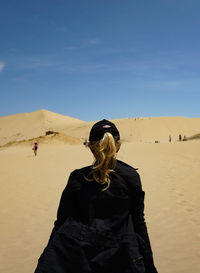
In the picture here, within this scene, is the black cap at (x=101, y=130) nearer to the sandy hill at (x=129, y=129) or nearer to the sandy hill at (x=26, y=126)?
the sandy hill at (x=129, y=129)

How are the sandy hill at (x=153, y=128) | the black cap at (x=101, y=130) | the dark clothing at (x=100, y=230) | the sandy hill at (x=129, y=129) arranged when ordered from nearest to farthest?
1. the dark clothing at (x=100, y=230)
2. the black cap at (x=101, y=130)
3. the sandy hill at (x=153, y=128)
4. the sandy hill at (x=129, y=129)

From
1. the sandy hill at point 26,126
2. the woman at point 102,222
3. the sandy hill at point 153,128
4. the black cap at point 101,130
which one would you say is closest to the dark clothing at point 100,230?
the woman at point 102,222

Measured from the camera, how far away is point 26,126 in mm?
95000

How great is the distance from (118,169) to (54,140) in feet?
131

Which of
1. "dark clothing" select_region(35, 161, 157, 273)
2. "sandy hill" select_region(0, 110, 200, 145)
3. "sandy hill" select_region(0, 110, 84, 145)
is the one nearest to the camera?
"dark clothing" select_region(35, 161, 157, 273)

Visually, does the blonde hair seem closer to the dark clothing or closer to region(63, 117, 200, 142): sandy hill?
the dark clothing

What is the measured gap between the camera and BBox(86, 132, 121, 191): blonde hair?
192 centimetres

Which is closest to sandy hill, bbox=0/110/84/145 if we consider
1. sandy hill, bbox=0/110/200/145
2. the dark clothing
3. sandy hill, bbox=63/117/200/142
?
sandy hill, bbox=0/110/200/145

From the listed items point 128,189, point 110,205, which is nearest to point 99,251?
point 110,205

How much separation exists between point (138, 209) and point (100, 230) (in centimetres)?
36

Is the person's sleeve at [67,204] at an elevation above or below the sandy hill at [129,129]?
below

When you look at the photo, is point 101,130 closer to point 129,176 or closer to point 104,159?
point 104,159

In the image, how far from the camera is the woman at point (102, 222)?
1829mm

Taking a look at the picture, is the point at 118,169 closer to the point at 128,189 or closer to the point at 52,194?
the point at 128,189
